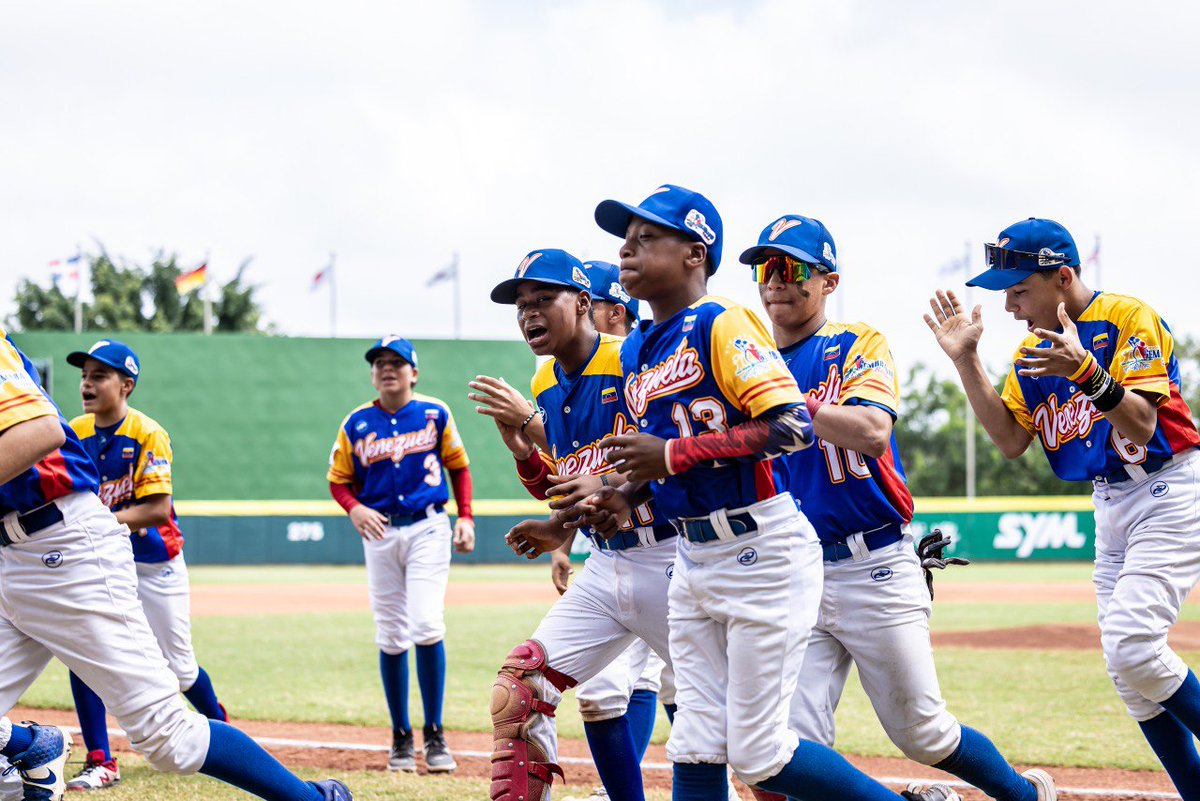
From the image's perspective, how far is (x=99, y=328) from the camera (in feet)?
160

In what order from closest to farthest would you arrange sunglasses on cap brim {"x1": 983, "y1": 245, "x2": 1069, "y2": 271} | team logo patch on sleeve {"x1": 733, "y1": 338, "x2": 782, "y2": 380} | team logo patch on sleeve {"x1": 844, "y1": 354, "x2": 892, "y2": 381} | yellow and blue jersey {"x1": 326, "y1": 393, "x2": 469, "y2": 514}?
team logo patch on sleeve {"x1": 733, "y1": 338, "x2": 782, "y2": 380} < team logo patch on sleeve {"x1": 844, "y1": 354, "x2": 892, "y2": 381} < sunglasses on cap brim {"x1": 983, "y1": 245, "x2": 1069, "y2": 271} < yellow and blue jersey {"x1": 326, "y1": 393, "x2": 469, "y2": 514}

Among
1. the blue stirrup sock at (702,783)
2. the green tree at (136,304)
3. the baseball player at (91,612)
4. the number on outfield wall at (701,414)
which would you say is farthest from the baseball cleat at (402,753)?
the green tree at (136,304)

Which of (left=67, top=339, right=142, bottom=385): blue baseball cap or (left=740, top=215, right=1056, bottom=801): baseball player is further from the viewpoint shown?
(left=67, top=339, right=142, bottom=385): blue baseball cap

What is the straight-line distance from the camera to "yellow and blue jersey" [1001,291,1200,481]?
4637 mm

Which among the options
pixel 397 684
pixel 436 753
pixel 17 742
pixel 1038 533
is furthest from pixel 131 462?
pixel 1038 533

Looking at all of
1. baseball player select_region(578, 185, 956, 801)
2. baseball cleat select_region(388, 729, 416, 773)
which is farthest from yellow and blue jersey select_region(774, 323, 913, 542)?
baseball cleat select_region(388, 729, 416, 773)

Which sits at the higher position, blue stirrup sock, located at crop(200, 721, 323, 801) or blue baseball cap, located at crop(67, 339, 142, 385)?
blue baseball cap, located at crop(67, 339, 142, 385)

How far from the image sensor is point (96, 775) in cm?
588

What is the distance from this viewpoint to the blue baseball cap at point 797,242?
4.23 metres

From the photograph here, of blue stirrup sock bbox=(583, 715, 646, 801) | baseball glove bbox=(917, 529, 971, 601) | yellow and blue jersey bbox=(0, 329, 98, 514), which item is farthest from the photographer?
blue stirrup sock bbox=(583, 715, 646, 801)

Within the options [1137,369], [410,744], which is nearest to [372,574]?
[410,744]

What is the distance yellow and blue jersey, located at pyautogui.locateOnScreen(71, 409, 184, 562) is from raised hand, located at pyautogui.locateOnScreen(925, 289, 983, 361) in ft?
12.4

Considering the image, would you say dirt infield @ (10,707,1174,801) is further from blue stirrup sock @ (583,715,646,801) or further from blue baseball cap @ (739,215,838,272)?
blue baseball cap @ (739,215,838,272)

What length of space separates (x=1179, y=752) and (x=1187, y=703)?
0.83ft
